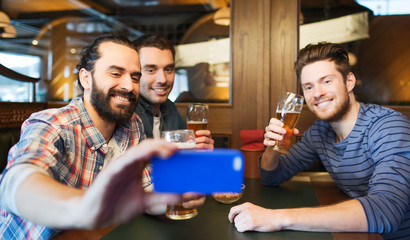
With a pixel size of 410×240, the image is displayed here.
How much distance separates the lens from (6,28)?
9.56 feet

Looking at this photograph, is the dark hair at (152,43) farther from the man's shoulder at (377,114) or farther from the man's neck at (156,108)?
the man's shoulder at (377,114)

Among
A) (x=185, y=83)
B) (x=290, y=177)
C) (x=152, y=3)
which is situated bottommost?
(x=290, y=177)

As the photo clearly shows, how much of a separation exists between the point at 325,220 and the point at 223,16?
1.84m

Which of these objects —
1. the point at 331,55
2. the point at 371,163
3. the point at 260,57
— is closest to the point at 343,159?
the point at 371,163

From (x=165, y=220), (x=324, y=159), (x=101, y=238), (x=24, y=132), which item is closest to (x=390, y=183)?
(x=324, y=159)

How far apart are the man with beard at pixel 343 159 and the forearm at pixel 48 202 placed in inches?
21.7

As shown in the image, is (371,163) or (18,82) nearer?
(371,163)

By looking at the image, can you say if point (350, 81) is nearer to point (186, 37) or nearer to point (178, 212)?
point (178, 212)

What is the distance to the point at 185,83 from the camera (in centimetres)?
263

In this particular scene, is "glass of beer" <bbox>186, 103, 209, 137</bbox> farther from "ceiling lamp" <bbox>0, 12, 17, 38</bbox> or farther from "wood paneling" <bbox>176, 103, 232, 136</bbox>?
"ceiling lamp" <bbox>0, 12, 17, 38</bbox>

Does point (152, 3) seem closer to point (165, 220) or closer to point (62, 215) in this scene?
point (165, 220)

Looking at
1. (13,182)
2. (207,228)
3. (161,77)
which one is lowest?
(207,228)

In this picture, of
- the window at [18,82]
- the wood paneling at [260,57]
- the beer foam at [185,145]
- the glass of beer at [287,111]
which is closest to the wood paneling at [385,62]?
the wood paneling at [260,57]

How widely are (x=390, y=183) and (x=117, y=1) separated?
263 cm
